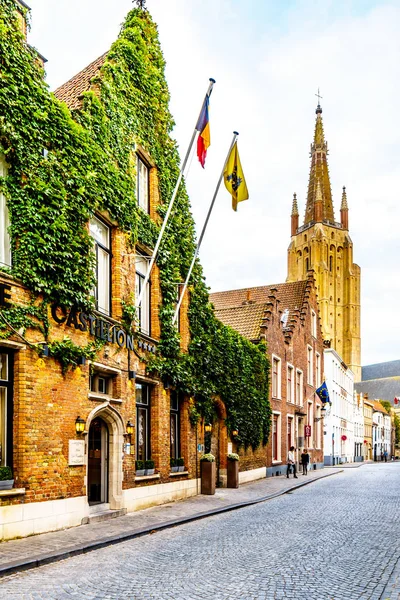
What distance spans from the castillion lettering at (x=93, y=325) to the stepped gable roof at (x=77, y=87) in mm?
4914

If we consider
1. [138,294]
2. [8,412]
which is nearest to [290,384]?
[138,294]

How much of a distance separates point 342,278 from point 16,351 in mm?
127575

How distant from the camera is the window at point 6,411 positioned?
1197 centimetres

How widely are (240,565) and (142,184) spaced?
472 inches

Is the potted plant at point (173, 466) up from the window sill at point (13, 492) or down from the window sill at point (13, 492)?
down

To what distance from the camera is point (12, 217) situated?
1232 cm

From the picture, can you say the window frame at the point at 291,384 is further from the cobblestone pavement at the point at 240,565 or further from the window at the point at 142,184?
the cobblestone pavement at the point at 240,565

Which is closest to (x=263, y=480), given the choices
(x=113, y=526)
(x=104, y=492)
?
(x=104, y=492)

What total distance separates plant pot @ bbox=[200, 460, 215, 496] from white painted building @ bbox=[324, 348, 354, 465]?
2878 centimetres

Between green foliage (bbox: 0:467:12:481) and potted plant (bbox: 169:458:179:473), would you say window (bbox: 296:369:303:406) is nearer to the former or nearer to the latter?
potted plant (bbox: 169:458:179:473)

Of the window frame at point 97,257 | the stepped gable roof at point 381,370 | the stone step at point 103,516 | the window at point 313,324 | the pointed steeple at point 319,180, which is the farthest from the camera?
the stepped gable roof at point 381,370

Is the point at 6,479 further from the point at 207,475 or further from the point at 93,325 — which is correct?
the point at 207,475

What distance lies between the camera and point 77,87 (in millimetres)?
17469

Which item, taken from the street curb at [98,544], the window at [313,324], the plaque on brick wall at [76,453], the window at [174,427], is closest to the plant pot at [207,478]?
the window at [174,427]
